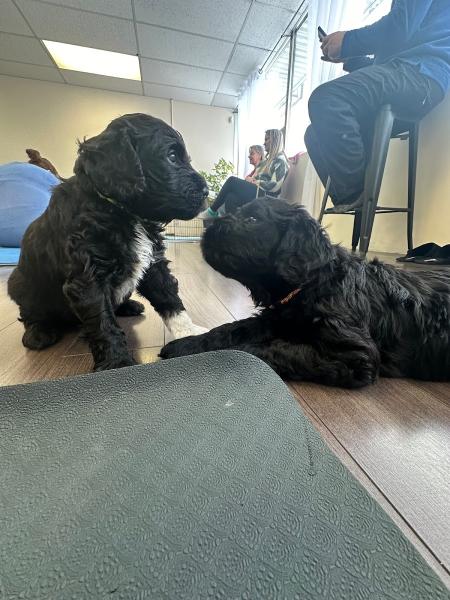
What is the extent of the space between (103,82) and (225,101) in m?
2.19

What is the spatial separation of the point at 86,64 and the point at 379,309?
19.7 ft

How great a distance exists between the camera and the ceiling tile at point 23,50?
417cm

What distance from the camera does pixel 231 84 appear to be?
208 inches

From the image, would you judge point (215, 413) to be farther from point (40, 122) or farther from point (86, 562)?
point (40, 122)

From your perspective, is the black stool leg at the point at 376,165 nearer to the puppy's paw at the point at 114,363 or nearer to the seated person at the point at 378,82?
the seated person at the point at 378,82

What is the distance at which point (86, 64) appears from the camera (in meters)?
4.87

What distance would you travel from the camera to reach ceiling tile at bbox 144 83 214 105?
5.48 metres

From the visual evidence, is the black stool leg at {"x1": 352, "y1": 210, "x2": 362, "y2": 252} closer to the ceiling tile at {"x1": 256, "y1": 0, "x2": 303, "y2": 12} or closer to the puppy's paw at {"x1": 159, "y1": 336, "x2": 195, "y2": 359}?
the puppy's paw at {"x1": 159, "y1": 336, "x2": 195, "y2": 359}

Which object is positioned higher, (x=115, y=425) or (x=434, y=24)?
(x=434, y=24)

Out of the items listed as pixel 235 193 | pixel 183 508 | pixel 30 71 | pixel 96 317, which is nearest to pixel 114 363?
pixel 96 317

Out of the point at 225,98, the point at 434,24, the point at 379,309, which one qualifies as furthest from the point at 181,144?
the point at 225,98

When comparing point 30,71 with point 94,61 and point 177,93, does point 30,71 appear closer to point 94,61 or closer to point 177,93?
point 94,61

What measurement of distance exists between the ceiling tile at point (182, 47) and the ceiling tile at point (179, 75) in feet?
0.67

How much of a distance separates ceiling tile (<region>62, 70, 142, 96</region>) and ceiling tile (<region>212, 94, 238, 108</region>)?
1.40 m
